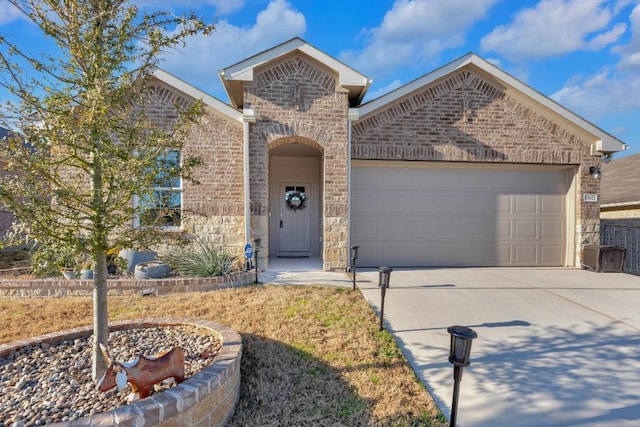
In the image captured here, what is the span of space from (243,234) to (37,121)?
5203 millimetres

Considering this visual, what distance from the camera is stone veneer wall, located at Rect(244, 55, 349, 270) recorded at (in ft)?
24.1

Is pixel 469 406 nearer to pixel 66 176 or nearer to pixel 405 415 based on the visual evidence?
pixel 405 415

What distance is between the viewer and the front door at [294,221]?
9930 millimetres

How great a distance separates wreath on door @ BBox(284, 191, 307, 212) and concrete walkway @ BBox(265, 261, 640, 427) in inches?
119

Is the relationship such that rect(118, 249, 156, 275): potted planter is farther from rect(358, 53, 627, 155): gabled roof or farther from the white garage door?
rect(358, 53, 627, 155): gabled roof

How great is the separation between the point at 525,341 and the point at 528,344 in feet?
0.25

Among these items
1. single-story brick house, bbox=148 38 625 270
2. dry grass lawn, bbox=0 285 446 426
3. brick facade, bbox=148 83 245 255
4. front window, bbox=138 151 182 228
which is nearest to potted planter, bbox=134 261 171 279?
dry grass lawn, bbox=0 285 446 426

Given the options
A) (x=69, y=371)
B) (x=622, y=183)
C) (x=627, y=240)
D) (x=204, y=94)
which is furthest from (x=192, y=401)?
(x=622, y=183)

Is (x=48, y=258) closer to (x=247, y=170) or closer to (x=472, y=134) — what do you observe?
(x=247, y=170)

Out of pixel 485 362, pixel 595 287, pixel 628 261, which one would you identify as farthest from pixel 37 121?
pixel 628 261

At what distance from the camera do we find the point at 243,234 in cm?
765

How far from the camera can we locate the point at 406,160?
8242mm

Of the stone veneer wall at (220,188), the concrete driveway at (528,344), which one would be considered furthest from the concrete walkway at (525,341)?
the stone veneer wall at (220,188)

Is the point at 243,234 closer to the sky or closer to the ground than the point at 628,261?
closer to the sky
